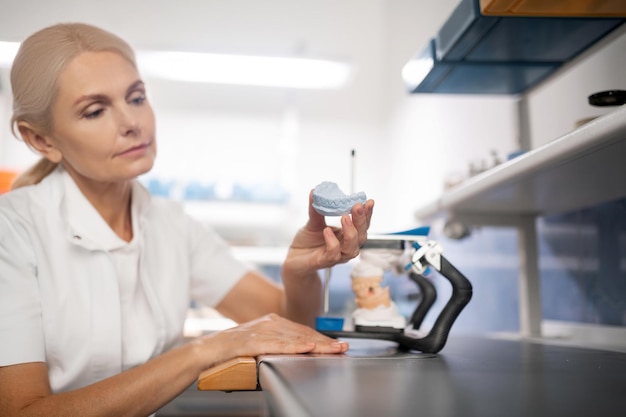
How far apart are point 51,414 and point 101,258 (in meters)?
0.36

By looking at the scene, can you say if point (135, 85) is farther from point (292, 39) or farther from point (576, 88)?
point (292, 39)

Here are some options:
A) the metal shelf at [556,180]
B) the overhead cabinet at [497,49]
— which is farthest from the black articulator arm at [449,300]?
the overhead cabinet at [497,49]

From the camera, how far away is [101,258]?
3.58ft

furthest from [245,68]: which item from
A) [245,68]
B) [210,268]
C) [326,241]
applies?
[326,241]

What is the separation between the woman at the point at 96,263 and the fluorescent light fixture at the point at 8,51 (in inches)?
2.1

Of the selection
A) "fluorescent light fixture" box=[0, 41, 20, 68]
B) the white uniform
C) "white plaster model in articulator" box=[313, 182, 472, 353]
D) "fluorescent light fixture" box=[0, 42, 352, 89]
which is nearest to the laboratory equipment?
"white plaster model in articulator" box=[313, 182, 472, 353]

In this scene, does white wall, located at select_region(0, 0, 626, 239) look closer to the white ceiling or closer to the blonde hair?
the white ceiling

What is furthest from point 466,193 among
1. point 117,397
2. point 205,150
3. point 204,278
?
point 205,150

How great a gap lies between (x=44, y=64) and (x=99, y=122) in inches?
5.7

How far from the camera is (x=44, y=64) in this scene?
1062 mm

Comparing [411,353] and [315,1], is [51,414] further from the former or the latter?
[315,1]

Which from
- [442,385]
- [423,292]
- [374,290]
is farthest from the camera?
[423,292]

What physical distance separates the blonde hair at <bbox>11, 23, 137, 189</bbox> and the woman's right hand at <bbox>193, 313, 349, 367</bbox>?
557 mm

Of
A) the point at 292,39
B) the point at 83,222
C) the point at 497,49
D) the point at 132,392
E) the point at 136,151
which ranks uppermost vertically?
the point at 292,39
